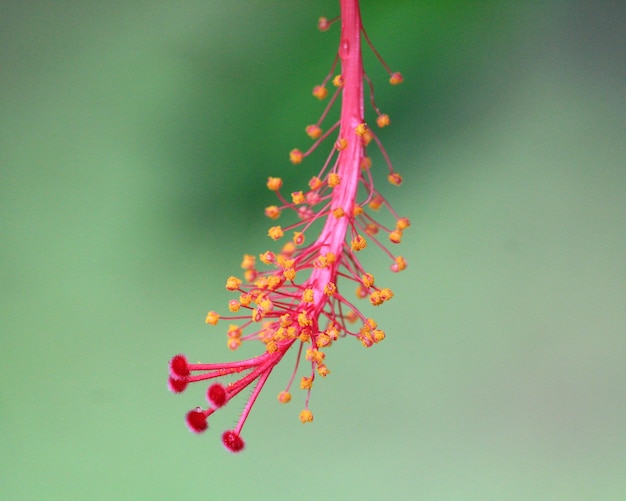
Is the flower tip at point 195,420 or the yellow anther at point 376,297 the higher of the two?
the yellow anther at point 376,297

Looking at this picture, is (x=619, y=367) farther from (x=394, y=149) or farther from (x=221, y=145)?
(x=221, y=145)

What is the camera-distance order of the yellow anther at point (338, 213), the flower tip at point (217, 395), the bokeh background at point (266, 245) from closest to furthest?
the flower tip at point (217, 395)
the yellow anther at point (338, 213)
the bokeh background at point (266, 245)

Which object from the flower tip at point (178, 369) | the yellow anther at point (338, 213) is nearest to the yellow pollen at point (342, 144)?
the yellow anther at point (338, 213)

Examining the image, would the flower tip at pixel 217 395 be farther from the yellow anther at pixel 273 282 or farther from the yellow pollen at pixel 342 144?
the yellow pollen at pixel 342 144

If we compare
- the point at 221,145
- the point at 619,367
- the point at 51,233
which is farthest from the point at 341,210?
the point at 619,367

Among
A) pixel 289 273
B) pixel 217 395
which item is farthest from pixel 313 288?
pixel 217 395

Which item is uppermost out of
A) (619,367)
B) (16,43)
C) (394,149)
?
(16,43)

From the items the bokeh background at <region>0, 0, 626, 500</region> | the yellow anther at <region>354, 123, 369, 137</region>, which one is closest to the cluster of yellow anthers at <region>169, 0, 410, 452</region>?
the yellow anther at <region>354, 123, 369, 137</region>
